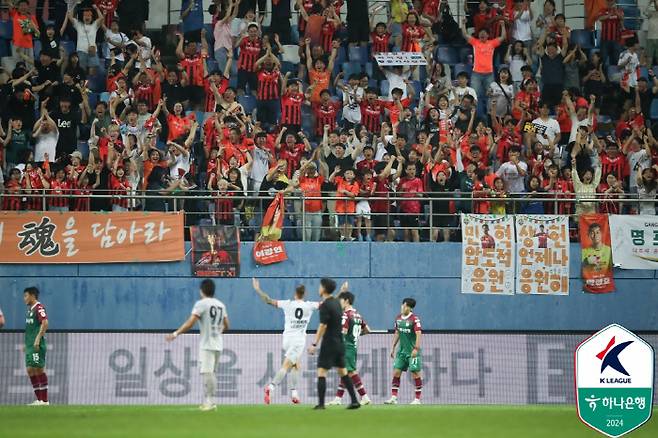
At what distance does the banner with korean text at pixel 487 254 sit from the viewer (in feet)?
82.9

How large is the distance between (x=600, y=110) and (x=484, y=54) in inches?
117

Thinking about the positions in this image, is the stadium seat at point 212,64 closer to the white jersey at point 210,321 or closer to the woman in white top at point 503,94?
the woman in white top at point 503,94

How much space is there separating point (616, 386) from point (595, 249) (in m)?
13.4

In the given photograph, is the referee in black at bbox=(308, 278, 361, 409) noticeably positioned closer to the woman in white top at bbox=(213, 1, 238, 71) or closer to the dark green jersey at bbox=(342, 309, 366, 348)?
the dark green jersey at bbox=(342, 309, 366, 348)

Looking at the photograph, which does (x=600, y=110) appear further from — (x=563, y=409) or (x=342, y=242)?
(x=563, y=409)

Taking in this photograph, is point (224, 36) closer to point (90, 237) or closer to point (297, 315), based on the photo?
point (90, 237)

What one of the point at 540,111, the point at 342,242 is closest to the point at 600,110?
the point at 540,111

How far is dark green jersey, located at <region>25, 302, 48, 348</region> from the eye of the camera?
21.2m

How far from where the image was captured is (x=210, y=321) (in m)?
18.0

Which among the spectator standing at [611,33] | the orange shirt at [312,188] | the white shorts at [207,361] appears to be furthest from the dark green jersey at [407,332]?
the spectator standing at [611,33]

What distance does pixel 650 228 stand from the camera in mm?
25734

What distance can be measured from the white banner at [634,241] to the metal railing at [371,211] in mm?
425

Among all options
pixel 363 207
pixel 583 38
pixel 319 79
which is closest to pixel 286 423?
pixel 363 207

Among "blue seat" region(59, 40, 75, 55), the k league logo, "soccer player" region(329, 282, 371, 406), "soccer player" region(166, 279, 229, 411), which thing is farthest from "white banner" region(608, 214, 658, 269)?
the k league logo
